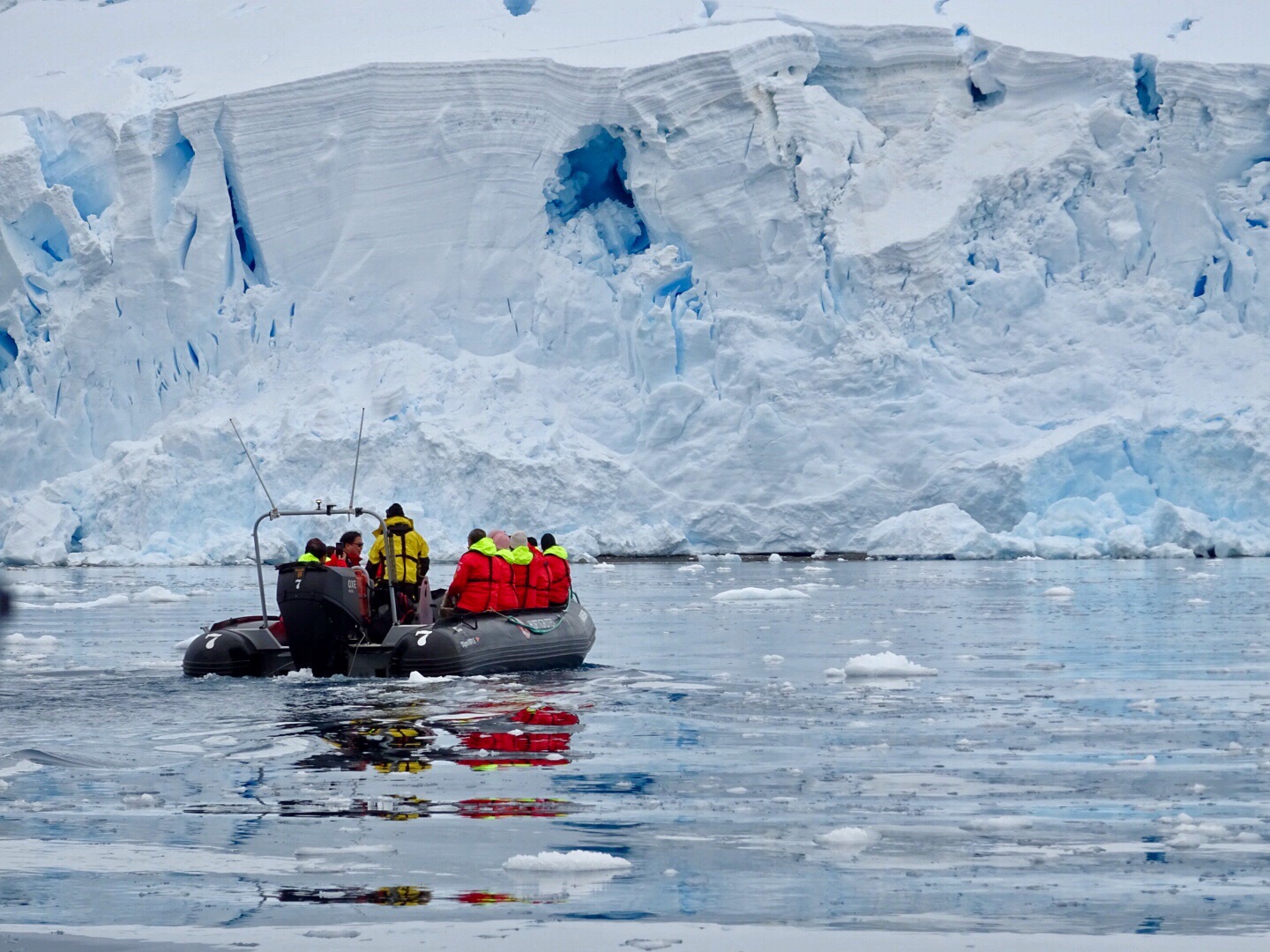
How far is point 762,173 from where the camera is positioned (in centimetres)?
2320

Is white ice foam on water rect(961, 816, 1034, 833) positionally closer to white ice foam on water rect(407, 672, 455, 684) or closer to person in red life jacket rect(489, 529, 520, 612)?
white ice foam on water rect(407, 672, 455, 684)

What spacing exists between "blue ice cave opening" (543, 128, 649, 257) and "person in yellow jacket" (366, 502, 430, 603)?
1423 cm

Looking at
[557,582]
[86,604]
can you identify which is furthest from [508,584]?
[86,604]

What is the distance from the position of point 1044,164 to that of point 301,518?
35.8 feet

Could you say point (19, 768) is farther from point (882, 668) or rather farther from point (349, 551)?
point (882, 668)

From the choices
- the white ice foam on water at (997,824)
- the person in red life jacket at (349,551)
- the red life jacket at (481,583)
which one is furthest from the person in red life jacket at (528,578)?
the white ice foam on water at (997,824)

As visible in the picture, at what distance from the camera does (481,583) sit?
9969 mm

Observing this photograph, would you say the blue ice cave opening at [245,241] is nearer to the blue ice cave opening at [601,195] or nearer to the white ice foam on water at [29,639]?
the blue ice cave opening at [601,195]

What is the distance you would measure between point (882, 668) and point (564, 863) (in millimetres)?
4804

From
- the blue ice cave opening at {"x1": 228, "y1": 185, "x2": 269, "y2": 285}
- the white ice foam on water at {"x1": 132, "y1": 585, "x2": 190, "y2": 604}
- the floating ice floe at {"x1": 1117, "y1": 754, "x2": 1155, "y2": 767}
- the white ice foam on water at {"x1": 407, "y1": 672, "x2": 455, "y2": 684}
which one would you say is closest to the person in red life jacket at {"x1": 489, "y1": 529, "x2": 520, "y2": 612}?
the white ice foam on water at {"x1": 407, "y1": 672, "x2": 455, "y2": 684}

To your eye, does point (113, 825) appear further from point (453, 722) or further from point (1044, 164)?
point (1044, 164)

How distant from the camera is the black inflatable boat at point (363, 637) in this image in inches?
370

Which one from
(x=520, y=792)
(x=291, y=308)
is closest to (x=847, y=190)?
(x=291, y=308)

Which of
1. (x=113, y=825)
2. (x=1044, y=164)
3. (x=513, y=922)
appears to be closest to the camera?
(x=513, y=922)
